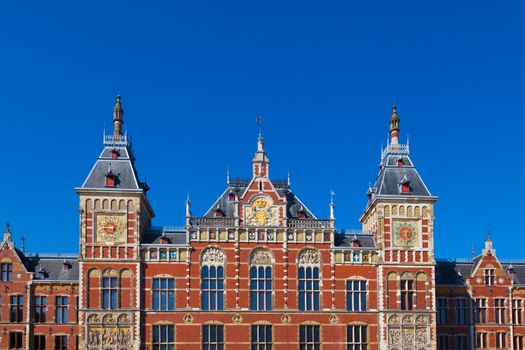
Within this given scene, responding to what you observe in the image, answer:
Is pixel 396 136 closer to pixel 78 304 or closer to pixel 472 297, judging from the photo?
pixel 472 297

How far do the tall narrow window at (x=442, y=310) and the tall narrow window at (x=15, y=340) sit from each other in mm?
35667

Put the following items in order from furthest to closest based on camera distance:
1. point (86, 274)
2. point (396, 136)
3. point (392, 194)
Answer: point (396, 136)
point (392, 194)
point (86, 274)

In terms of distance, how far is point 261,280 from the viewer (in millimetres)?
68000

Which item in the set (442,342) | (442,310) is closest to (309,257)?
(442,310)

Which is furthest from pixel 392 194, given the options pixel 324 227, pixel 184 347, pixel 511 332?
pixel 184 347

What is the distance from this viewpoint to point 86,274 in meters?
65.7

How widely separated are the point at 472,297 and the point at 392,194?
11.9 m

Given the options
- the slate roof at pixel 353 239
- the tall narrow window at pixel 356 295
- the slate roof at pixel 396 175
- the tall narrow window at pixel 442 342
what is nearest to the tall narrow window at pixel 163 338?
the tall narrow window at pixel 356 295

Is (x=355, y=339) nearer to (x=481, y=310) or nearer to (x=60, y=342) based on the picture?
(x=481, y=310)

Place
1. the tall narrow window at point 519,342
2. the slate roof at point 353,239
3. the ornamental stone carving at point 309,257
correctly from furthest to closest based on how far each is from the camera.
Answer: the tall narrow window at point 519,342, the slate roof at point 353,239, the ornamental stone carving at point 309,257

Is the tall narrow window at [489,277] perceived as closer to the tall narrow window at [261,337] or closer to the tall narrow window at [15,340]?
the tall narrow window at [261,337]

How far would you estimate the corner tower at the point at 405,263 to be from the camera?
67.5 metres

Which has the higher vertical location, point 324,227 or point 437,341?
point 324,227

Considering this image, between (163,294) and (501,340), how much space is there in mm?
30048
